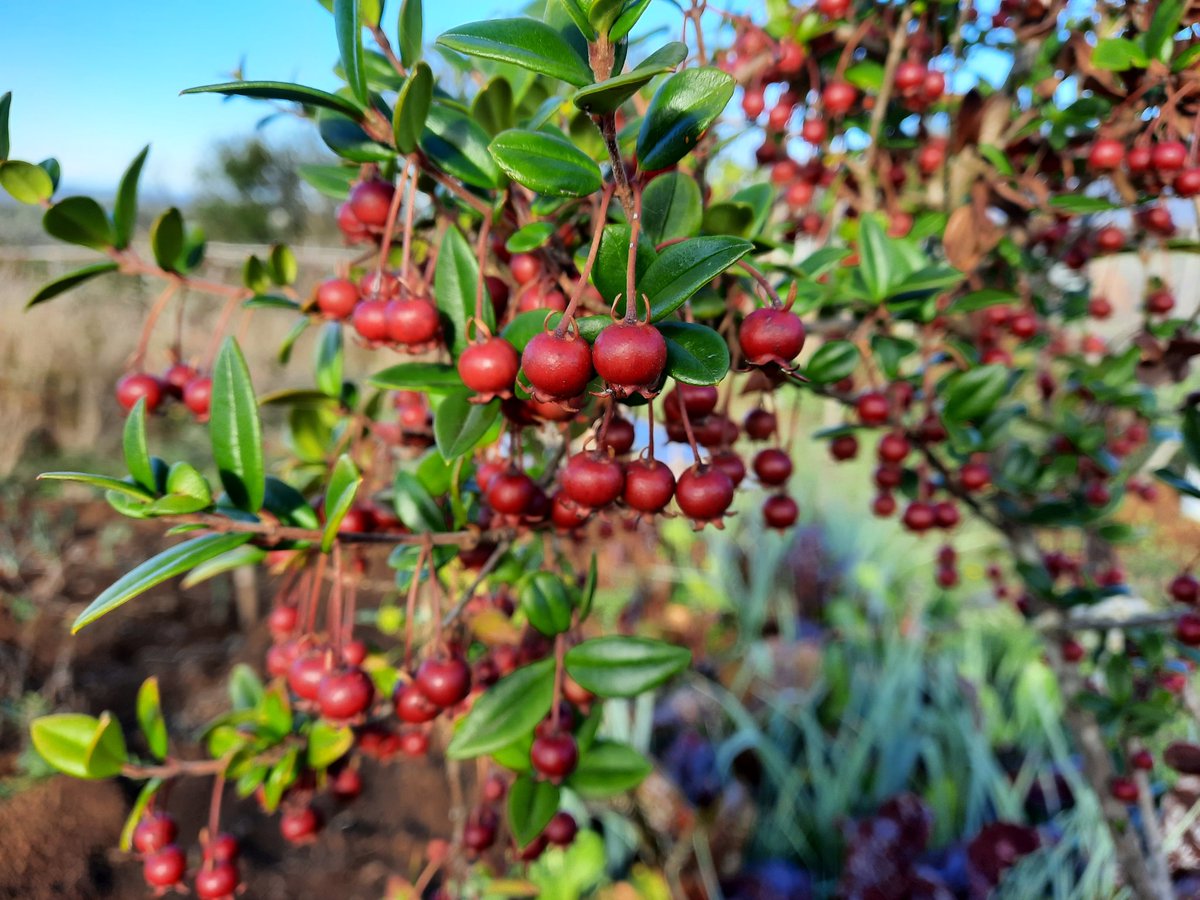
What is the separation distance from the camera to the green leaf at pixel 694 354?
0.36 m

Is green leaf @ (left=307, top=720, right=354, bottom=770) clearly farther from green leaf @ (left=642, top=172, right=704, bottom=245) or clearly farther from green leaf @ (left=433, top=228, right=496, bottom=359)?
green leaf @ (left=642, top=172, right=704, bottom=245)

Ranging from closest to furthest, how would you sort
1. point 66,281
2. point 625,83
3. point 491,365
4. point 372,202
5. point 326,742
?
point 625,83 < point 491,365 < point 372,202 < point 66,281 < point 326,742

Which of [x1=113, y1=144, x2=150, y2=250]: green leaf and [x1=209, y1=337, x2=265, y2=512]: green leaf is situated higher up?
[x1=113, y1=144, x2=150, y2=250]: green leaf

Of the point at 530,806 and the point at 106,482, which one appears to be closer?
the point at 106,482

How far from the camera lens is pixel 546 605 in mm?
598

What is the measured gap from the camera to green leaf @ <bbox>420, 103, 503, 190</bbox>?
508 millimetres

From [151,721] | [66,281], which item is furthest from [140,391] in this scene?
[151,721]

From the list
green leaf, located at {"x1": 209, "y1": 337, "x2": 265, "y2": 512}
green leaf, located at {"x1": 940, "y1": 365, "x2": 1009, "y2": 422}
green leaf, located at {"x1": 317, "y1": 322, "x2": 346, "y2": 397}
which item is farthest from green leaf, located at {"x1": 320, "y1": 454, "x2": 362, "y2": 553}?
green leaf, located at {"x1": 940, "y1": 365, "x2": 1009, "y2": 422}

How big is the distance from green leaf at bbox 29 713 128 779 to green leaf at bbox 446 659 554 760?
1.01ft

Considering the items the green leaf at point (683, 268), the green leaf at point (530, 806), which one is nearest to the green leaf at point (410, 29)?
the green leaf at point (683, 268)

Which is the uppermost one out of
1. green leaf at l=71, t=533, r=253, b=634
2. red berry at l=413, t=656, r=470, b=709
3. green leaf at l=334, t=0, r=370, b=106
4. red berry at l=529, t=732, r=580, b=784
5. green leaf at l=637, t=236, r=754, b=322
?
green leaf at l=334, t=0, r=370, b=106

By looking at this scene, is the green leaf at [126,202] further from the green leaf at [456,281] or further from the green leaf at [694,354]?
the green leaf at [694,354]

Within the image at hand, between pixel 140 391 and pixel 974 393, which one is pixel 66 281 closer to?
pixel 140 391

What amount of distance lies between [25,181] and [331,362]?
0.98 ft
